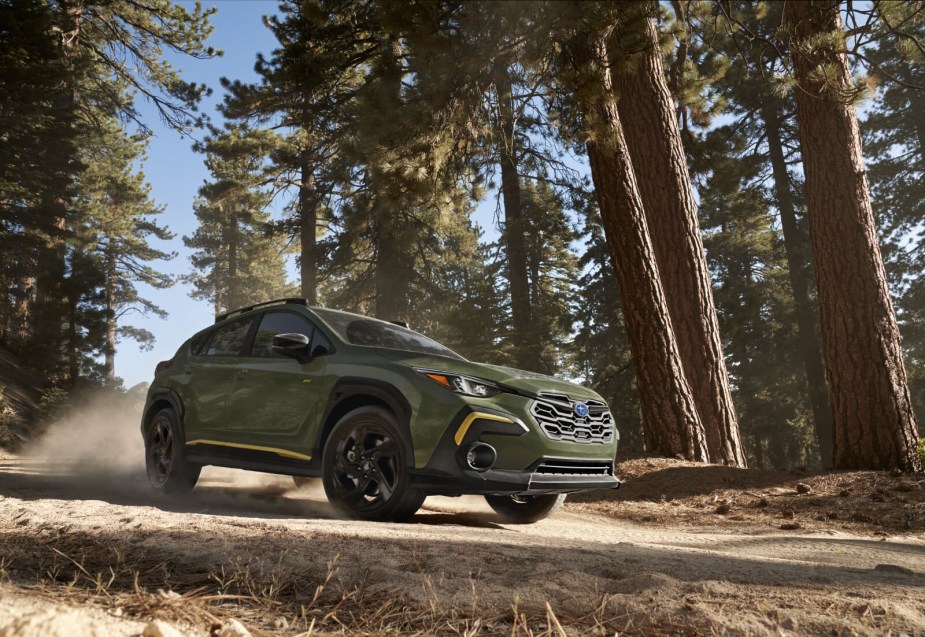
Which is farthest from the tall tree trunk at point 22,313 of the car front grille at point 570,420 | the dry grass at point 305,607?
the dry grass at point 305,607

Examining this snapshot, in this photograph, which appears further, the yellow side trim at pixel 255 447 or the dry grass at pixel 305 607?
the yellow side trim at pixel 255 447

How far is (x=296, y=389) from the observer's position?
5.88 meters

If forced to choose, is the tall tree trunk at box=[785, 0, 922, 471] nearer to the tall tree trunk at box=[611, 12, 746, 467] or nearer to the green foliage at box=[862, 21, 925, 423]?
the tall tree trunk at box=[611, 12, 746, 467]

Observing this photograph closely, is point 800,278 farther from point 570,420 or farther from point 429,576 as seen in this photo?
point 429,576

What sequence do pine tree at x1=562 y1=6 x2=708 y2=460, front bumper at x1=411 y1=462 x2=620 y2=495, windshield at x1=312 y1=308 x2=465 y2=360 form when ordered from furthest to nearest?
pine tree at x1=562 y1=6 x2=708 y2=460 < windshield at x1=312 y1=308 x2=465 y2=360 < front bumper at x1=411 y1=462 x2=620 y2=495

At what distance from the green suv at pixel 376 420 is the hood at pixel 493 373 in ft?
0.05

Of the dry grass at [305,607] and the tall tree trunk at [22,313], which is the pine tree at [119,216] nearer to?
the tall tree trunk at [22,313]

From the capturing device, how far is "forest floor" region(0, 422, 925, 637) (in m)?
2.31

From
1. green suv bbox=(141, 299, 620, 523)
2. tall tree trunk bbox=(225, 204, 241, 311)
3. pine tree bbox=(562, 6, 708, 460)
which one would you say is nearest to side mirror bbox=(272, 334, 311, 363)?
green suv bbox=(141, 299, 620, 523)

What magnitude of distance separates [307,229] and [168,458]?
17.3 metres

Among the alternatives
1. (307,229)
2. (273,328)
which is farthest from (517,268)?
(273,328)

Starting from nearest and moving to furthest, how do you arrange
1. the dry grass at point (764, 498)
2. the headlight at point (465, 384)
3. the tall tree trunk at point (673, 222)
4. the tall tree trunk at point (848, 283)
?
the headlight at point (465, 384) → the dry grass at point (764, 498) → the tall tree trunk at point (848, 283) → the tall tree trunk at point (673, 222)

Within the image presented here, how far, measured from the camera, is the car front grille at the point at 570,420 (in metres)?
5.08

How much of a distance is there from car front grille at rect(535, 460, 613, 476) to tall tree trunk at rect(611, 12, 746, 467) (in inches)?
195
